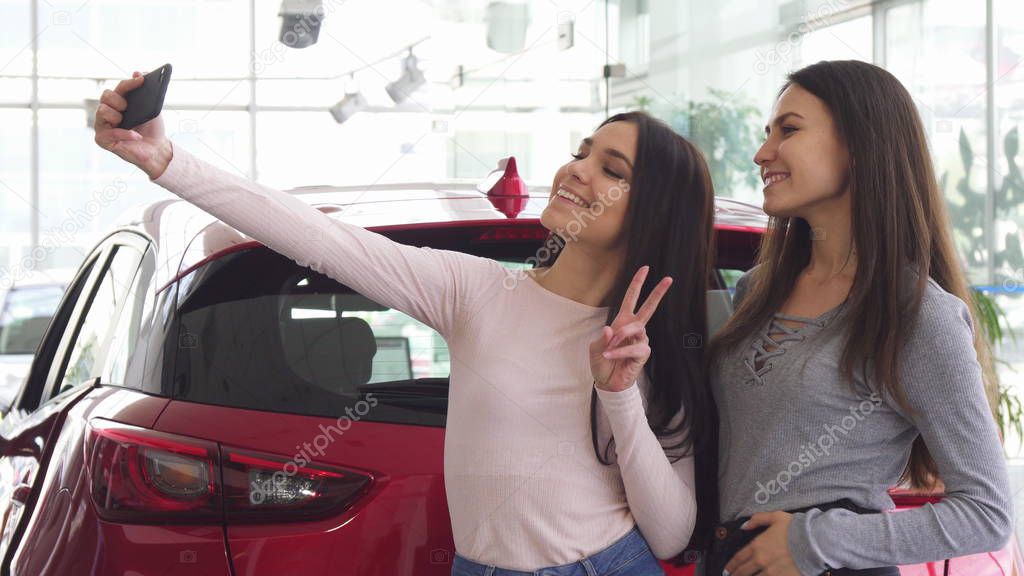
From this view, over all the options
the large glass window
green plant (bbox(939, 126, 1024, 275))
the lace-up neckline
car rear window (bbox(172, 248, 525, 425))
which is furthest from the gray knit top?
the large glass window

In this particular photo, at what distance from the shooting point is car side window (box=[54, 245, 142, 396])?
1.52 meters

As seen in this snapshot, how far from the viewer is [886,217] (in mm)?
1090

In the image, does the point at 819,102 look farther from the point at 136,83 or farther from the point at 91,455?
the point at 91,455

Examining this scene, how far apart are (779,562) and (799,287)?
1.02 ft

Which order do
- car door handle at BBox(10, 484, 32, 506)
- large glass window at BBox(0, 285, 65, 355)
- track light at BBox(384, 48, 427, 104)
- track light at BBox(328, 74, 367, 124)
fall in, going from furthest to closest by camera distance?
track light at BBox(328, 74, 367, 124)
track light at BBox(384, 48, 427, 104)
large glass window at BBox(0, 285, 65, 355)
car door handle at BBox(10, 484, 32, 506)

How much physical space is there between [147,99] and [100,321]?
2.69 feet

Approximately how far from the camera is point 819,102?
3.74 feet

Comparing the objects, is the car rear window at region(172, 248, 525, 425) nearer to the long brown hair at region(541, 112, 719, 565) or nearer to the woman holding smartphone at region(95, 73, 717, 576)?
the woman holding smartphone at region(95, 73, 717, 576)

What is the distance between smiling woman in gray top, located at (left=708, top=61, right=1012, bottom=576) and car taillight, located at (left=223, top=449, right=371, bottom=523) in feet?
1.38

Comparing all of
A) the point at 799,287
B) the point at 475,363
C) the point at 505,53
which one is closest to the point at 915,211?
the point at 799,287

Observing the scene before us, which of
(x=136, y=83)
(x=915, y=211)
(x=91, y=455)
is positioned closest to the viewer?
(x=136, y=83)

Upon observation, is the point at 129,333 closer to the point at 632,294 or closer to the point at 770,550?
the point at 632,294

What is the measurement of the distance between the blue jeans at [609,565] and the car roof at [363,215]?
0.41m

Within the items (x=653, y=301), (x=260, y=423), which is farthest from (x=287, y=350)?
(x=653, y=301)
